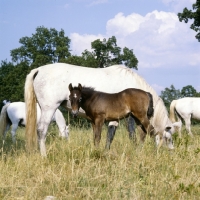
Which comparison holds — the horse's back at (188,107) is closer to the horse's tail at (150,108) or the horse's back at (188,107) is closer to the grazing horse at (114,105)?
the horse's tail at (150,108)

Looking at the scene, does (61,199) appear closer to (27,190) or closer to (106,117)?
(27,190)

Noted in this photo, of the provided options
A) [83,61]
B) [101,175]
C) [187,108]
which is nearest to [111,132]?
[101,175]

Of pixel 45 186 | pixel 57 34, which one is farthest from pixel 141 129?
pixel 57 34

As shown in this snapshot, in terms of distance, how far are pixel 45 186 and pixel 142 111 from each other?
3581mm

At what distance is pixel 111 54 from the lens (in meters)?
45.2

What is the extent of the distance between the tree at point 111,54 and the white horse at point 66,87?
3552cm

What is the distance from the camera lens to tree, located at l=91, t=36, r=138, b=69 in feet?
146

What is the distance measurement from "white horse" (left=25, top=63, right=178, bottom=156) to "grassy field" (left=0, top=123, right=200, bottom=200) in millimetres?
1942

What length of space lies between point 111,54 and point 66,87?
37.0 m

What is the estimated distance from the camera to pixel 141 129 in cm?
827

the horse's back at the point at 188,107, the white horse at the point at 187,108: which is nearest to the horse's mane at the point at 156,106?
the white horse at the point at 187,108

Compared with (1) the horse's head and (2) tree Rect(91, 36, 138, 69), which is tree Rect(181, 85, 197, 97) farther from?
(1) the horse's head

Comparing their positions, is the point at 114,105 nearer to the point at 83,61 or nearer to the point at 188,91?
the point at 83,61

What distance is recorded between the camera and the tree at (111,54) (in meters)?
44.6
